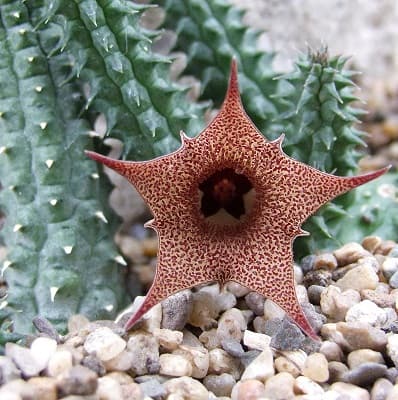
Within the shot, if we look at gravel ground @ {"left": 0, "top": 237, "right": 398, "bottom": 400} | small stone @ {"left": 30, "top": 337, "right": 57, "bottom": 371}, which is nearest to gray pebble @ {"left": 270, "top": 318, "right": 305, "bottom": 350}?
gravel ground @ {"left": 0, "top": 237, "right": 398, "bottom": 400}

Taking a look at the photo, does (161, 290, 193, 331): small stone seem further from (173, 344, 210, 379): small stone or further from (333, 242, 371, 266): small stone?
(333, 242, 371, 266): small stone

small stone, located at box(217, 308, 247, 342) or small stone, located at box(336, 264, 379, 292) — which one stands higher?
small stone, located at box(336, 264, 379, 292)

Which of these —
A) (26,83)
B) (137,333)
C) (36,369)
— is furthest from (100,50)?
(36,369)

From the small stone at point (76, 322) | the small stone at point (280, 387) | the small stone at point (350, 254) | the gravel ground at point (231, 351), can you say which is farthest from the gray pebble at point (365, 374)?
the small stone at point (76, 322)

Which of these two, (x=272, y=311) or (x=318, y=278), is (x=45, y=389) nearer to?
(x=272, y=311)

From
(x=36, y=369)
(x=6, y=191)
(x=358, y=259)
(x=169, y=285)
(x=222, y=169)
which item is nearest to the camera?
(x=36, y=369)

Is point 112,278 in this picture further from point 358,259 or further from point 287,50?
point 287,50
